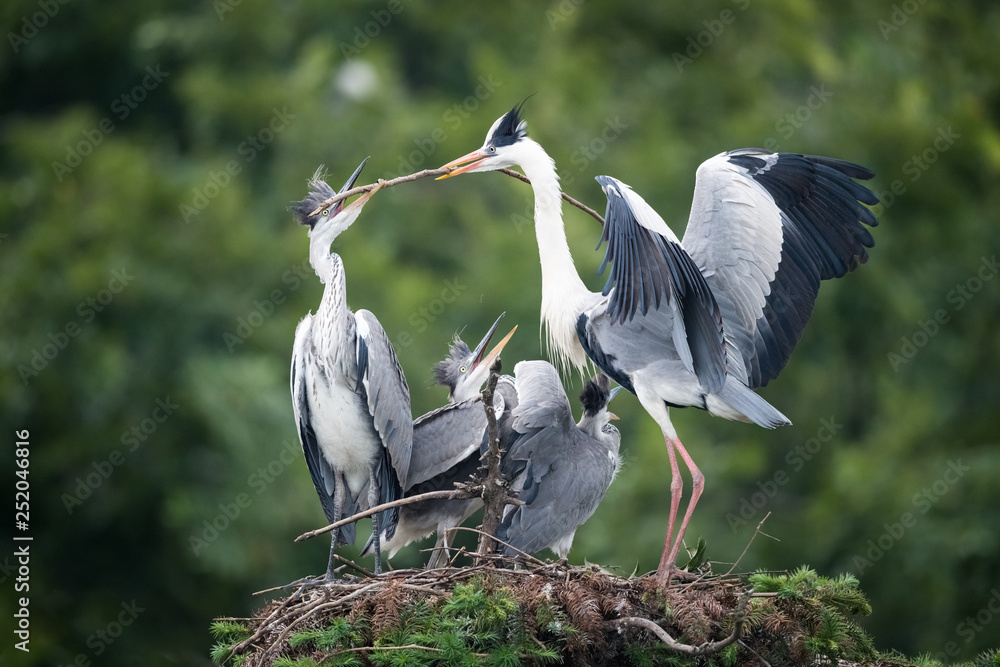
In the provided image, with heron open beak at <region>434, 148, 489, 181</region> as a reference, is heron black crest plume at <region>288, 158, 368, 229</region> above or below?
below

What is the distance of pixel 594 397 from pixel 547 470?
2.05ft

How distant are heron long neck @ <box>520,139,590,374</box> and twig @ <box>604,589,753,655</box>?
1.76 m

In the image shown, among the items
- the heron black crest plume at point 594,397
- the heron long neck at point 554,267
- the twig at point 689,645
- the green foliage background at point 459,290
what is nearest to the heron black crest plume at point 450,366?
the heron black crest plume at point 594,397

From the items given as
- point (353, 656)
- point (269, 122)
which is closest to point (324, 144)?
point (269, 122)

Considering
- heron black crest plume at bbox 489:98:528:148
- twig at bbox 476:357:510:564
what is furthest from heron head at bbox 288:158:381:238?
twig at bbox 476:357:510:564

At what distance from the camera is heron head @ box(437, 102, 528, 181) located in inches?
274

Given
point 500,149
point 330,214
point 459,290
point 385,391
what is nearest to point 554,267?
point 500,149

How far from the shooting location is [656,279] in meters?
5.73

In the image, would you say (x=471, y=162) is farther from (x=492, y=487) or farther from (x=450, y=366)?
(x=492, y=487)

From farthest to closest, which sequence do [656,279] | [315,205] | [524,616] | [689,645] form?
[315,205] < [656,279] < [524,616] < [689,645]

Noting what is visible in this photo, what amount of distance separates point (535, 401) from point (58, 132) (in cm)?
1091

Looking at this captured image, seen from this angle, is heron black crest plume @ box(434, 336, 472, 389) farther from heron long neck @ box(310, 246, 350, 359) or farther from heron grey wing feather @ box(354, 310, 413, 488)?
heron long neck @ box(310, 246, 350, 359)

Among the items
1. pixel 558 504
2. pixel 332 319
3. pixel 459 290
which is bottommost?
pixel 459 290

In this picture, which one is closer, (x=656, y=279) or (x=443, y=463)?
(x=656, y=279)
